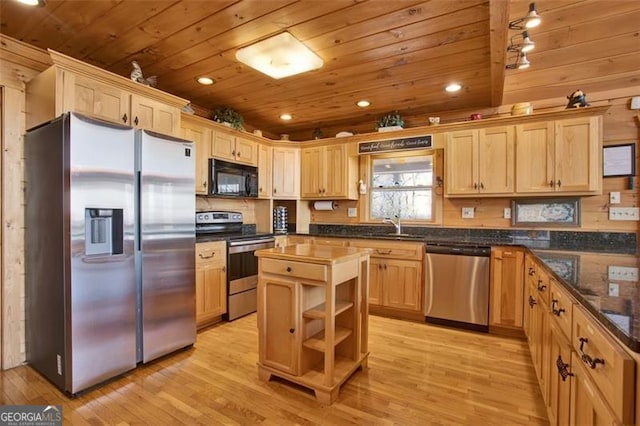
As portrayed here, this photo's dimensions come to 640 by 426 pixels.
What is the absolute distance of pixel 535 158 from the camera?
3.18 metres

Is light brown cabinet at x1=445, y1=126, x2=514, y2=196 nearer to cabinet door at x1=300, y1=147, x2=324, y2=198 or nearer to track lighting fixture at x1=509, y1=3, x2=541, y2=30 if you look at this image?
track lighting fixture at x1=509, y1=3, x2=541, y2=30

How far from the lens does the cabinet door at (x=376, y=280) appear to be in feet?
12.0

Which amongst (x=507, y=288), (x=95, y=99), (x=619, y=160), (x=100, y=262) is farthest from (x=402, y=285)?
(x=95, y=99)

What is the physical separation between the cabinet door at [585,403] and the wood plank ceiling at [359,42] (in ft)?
5.97

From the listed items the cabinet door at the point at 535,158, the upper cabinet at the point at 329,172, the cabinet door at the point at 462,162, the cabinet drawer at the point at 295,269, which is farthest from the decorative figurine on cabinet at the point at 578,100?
the cabinet drawer at the point at 295,269

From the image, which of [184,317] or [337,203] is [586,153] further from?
[184,317]

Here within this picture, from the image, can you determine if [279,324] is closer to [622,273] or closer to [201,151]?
[622,273]

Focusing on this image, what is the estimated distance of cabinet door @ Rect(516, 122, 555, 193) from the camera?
3111 millimetres

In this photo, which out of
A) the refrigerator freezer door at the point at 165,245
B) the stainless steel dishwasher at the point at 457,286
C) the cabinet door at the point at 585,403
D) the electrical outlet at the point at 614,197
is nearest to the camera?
the cabinet door at the point at 585,403

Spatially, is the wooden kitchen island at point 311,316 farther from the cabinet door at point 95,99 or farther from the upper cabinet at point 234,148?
the upper cabinet at point 234,148

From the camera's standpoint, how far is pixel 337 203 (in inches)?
181

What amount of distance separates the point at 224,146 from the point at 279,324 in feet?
7.67

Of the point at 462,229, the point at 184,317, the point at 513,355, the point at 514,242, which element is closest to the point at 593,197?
the point at 514,242

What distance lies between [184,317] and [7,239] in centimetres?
137
